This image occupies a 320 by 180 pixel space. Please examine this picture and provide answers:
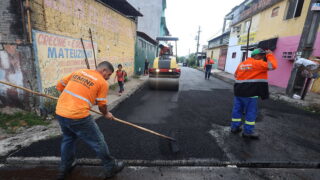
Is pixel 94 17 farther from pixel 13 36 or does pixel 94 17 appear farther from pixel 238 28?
pixel 238 28

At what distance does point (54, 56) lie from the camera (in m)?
4.08

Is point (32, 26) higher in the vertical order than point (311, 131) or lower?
higher

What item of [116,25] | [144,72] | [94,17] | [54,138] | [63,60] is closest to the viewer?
[54,138]

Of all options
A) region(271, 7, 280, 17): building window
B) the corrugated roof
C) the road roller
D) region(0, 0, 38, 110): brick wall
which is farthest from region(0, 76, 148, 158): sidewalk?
region(271, 7, 280, 17): building window

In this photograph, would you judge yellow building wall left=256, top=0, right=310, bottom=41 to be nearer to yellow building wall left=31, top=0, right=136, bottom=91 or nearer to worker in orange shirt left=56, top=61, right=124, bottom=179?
yellow building wall left=31, top=0, right=136, bottom=91

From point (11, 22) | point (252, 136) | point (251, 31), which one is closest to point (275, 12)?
point (251, 31)

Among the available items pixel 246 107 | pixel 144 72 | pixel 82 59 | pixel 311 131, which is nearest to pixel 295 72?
pixel 311 131

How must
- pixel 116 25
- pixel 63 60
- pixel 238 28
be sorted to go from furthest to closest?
pixel 238 28
pixel 116 25
pixel 63 60

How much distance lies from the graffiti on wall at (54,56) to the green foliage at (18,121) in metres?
0.74

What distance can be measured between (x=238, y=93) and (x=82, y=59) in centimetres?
500

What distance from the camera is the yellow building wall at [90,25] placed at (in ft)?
12.4

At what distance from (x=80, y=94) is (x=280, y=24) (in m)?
11.9

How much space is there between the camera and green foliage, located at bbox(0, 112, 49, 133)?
3312 mm

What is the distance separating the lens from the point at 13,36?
11.2 ft
